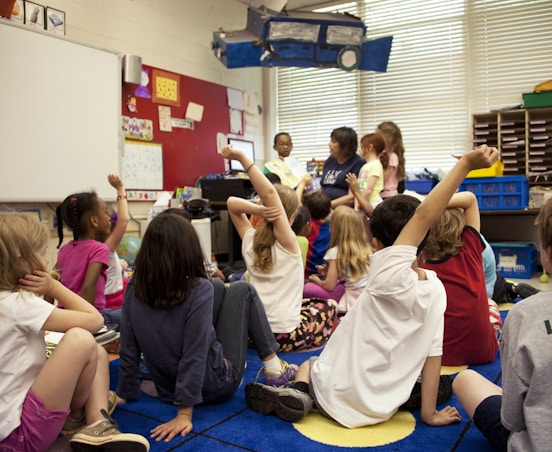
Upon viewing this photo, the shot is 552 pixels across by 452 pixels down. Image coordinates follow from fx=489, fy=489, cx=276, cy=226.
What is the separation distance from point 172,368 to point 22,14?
3167 millimetres

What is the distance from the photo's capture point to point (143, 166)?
4461 millimetres

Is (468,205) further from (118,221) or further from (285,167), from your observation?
(285,167)

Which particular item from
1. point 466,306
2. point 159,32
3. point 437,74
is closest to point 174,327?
point 466,306

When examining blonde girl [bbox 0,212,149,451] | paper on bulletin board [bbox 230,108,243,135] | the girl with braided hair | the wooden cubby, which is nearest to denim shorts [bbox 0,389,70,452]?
blonde girl [bbox 0,212,149,451]

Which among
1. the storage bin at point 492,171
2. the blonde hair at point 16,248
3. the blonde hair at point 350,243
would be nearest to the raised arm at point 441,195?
the blonde hair at point 16,248

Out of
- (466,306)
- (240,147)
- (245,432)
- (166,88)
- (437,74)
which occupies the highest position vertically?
(437,74)

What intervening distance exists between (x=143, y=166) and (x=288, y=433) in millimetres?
3533

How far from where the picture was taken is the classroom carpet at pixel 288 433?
4.14ft

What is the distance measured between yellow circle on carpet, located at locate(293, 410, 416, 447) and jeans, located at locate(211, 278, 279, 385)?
29cm

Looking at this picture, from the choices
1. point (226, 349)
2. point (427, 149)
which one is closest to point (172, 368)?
point (226, 349)

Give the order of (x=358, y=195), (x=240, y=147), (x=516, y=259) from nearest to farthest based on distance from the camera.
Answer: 1. (x=358, y=195)
2. (x=516, y=259)
3. (x=240, y=147)

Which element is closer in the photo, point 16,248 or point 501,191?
point 16,248

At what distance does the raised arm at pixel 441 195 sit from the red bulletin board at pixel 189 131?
11.8ft

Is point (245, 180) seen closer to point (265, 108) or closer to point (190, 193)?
point (190, 193)
